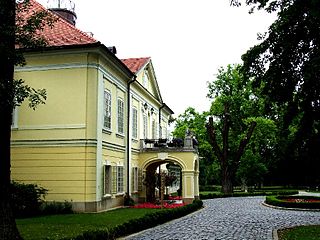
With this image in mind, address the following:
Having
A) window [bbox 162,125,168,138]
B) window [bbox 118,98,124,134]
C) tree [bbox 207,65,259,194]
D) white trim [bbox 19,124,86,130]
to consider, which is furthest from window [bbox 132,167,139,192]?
tree [bbox 207,65,259,194]

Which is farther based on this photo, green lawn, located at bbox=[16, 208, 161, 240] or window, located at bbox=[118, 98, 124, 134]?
window, located at bbox=[118, 98, 124, 134]

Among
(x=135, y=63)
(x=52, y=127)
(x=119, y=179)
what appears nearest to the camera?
(x=52, y=127)

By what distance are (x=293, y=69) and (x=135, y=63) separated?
15688mm

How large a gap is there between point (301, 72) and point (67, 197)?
1158cm

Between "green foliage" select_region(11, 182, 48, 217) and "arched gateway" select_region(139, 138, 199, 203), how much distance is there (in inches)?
381

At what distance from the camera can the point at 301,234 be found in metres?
12.9

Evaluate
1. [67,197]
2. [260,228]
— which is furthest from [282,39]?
[67,197]

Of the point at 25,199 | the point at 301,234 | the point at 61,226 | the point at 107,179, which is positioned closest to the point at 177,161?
the point at 107,179

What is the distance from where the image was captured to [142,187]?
27.6 meters

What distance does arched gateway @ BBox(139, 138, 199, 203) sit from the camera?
2636cm

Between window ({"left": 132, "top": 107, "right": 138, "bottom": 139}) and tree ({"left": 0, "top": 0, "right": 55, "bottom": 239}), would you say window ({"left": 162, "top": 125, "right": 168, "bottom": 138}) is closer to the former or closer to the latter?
window ({"left": 132, "top": 107, "right": 138, "bottom": 139})

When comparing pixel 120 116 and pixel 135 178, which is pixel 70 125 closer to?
pixel 120 116

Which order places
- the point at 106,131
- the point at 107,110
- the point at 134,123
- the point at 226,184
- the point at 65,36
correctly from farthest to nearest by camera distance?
the point at 226,184 < the point at 134,123 < the point at 107,110 < the point at 106,131 < the point at 65,36

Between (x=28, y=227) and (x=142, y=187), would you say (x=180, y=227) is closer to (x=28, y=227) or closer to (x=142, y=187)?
(x=28, y=227)
